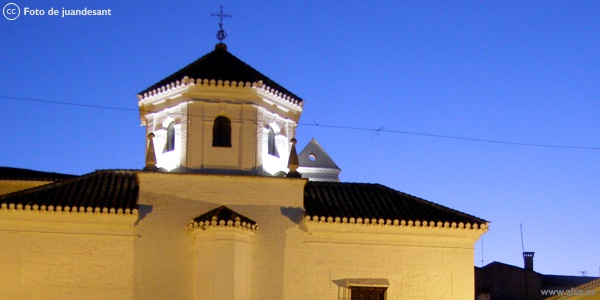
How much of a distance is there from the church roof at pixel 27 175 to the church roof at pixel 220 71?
6.73 metres

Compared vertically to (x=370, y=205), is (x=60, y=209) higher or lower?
lower

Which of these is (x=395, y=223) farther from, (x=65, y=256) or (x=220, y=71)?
(x=65, y=256)

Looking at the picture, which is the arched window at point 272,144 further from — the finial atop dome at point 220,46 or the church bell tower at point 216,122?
the finial atop dome at point 220,46

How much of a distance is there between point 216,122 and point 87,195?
3429mm

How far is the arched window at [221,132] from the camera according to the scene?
19500 mm

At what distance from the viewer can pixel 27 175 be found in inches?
1019

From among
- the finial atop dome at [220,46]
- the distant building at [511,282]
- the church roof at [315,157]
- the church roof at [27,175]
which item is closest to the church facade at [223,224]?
the finial atop dome at [220,46]

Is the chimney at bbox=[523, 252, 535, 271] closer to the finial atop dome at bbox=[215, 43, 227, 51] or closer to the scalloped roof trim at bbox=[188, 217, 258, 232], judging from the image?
the finial atop dome at bbox=[215, 43, 227, 51]

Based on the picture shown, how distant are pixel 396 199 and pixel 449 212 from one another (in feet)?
4.35

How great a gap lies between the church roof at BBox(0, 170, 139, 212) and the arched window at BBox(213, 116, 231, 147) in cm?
217

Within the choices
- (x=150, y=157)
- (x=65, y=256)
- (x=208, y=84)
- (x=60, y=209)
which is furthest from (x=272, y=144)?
(x=65, y=256)

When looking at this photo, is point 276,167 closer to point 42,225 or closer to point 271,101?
point 271,101

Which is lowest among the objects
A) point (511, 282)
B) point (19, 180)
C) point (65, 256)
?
point (511, 282)

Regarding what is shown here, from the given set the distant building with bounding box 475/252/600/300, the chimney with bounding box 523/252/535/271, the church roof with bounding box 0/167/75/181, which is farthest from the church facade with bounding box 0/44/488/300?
the chimney with bounding box 523/252/535/271
